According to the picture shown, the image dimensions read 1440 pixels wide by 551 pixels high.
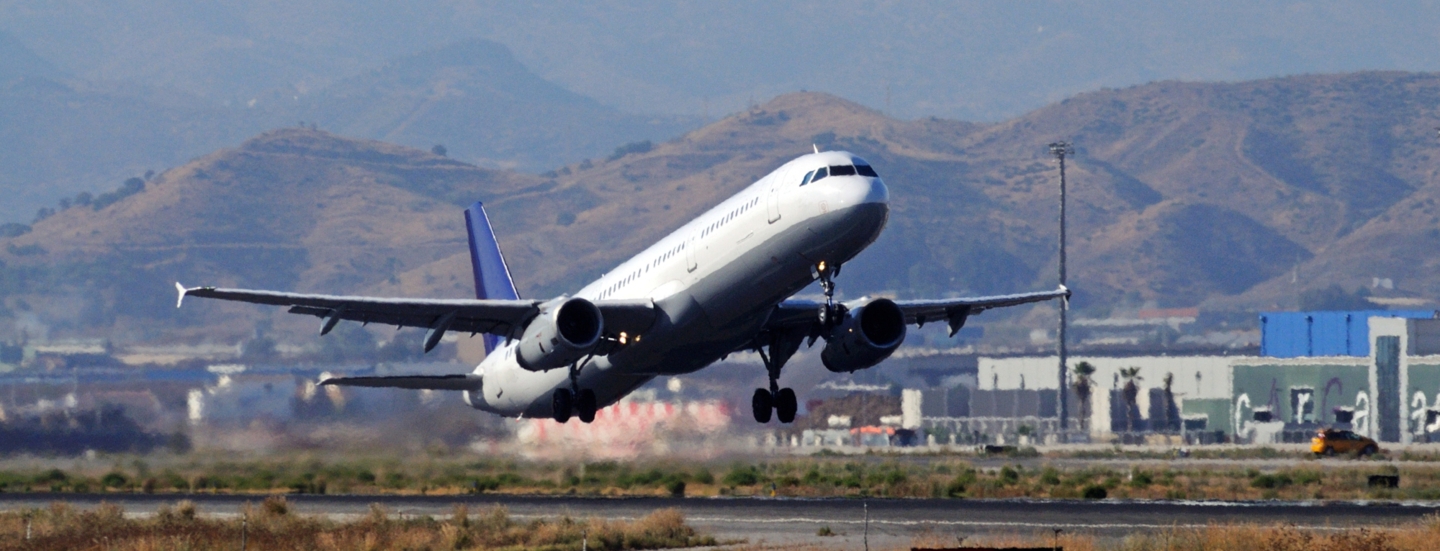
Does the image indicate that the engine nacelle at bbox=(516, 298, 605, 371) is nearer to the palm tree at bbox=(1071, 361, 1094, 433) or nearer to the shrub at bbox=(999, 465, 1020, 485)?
the shrub at bbox=(999, 465, 1020, 485)

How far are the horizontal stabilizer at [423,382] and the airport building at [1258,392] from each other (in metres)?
65.0

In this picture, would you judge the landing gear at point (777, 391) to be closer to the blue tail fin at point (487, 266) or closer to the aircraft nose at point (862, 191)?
the aircraft nose at point (862, 191)

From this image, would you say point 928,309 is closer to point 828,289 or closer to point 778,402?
point 778,402

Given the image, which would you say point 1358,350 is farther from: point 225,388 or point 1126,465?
point 225,388

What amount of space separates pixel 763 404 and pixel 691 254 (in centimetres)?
669

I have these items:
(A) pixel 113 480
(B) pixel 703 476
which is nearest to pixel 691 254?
(B) pixel 703 476

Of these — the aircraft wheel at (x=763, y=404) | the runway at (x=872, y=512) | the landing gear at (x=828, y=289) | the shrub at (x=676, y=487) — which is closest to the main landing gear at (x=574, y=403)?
the runway at (x=872, y=512)

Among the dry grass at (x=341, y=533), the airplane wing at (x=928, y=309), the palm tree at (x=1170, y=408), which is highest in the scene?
the airplane wing at (x=928, y=309)

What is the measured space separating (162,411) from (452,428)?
12975 millimetres

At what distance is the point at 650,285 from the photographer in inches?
2066

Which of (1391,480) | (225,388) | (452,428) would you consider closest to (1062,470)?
(1391,480)

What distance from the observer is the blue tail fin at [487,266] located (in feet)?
229

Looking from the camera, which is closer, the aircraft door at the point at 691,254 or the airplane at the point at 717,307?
the airplane at the point at 717,307

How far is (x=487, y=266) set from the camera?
70.9 m
